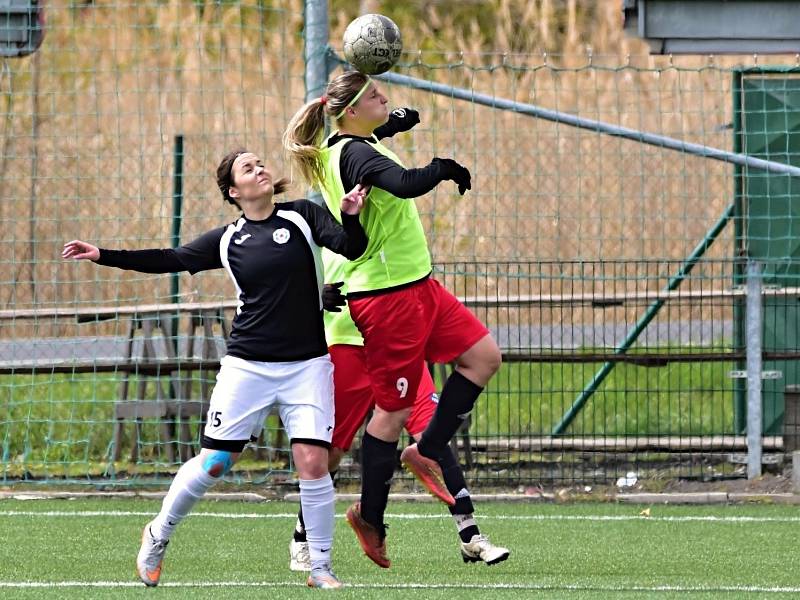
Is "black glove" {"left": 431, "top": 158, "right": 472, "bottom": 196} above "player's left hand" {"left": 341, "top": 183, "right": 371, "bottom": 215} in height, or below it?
above

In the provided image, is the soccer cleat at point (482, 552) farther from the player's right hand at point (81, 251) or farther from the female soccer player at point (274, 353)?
the player's right hand at point (81, 251)

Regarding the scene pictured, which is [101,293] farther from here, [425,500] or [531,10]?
[531,10]

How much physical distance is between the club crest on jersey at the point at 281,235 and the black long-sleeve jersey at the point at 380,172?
1.16 ft

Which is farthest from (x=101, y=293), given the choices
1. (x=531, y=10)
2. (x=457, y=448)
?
(x=531, y=10)

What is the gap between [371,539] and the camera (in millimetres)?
6879

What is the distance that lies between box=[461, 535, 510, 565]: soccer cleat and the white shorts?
40.1 inches

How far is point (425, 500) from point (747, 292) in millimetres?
2336

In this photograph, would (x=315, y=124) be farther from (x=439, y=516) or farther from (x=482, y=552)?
(x=439, y=516)

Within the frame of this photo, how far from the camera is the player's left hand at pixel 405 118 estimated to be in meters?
7.20

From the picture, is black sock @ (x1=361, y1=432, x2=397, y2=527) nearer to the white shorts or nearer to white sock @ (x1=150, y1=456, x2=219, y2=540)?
the white shorts

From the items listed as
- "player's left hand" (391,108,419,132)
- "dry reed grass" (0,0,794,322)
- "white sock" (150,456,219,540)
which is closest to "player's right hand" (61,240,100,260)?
"white sock" (150,456,219,540)

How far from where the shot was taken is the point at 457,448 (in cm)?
1018

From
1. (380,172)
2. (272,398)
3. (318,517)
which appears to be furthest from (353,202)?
(318,517)

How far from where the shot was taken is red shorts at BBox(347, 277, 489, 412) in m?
6.78
